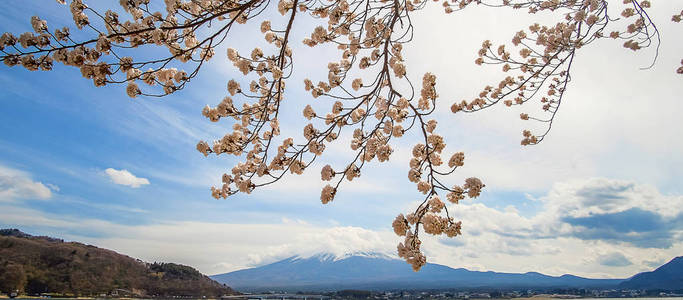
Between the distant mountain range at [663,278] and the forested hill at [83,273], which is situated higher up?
the forested hill at [83,273]

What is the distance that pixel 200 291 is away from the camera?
3194 inches

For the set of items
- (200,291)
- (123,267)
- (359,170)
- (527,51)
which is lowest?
(200,291)

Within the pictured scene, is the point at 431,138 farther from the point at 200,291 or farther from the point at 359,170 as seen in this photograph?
the point at 200,291

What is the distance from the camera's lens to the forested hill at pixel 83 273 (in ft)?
229

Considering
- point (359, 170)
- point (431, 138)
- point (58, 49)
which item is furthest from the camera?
point (359, 170)

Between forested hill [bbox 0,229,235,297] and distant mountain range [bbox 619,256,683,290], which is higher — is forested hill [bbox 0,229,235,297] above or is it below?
above

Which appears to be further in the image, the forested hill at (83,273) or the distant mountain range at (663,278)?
the distant mountain range at (663,278)

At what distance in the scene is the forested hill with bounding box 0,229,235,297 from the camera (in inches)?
2749

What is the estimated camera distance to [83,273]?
73062mm

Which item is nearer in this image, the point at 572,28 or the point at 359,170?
the point at 359,170

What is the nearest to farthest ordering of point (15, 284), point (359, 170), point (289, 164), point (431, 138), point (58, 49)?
point (58, 49)
point (431, 138)
point (359, 170)
point (289, 164)
point (15, 284)

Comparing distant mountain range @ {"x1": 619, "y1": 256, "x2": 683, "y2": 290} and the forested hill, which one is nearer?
the forested hill

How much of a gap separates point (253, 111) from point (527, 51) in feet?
19.1

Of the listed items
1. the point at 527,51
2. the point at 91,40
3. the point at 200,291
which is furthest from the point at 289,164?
the point at 200,291
